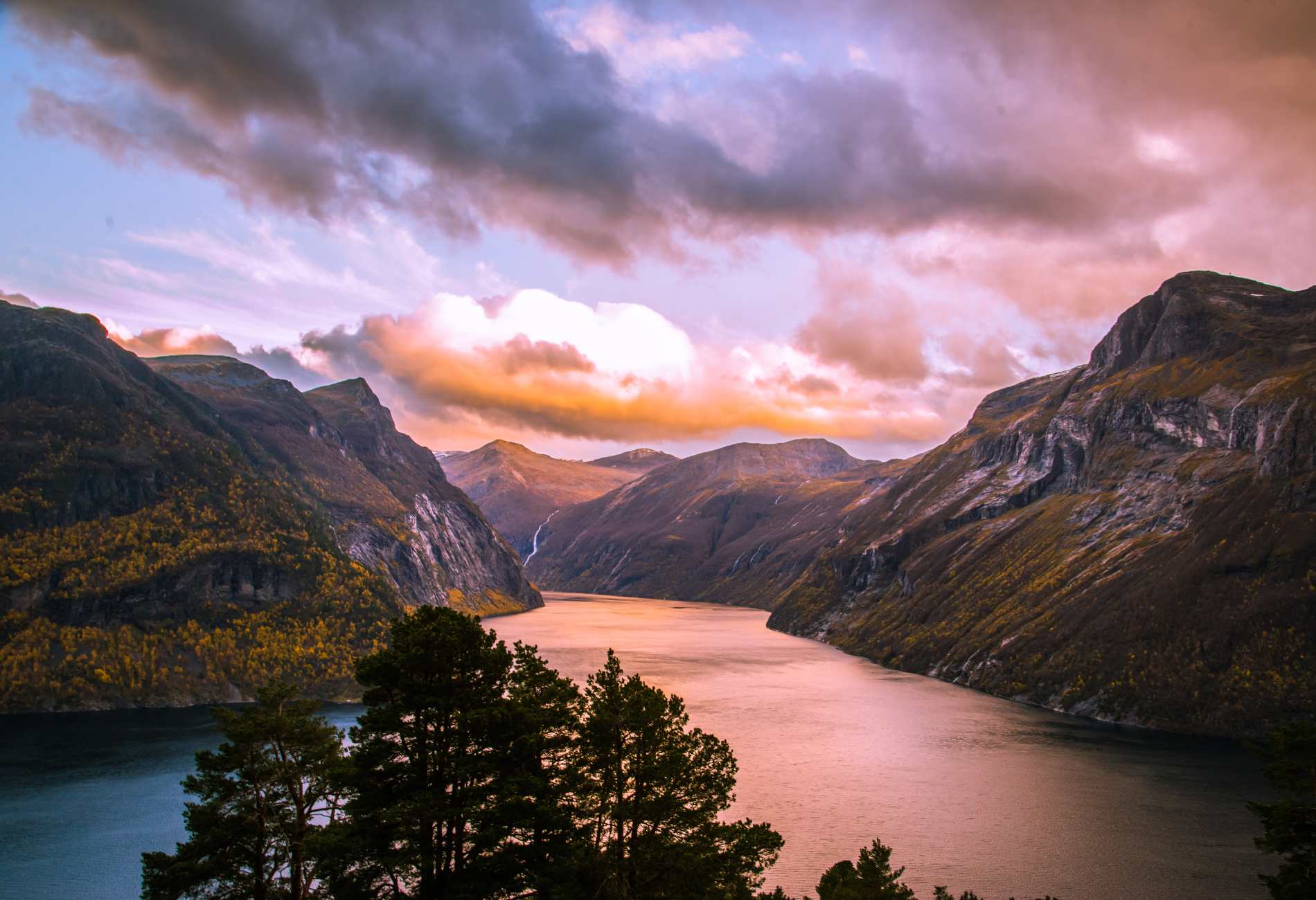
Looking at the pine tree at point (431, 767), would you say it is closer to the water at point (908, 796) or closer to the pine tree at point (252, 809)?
the pine tree at point (252, 809)

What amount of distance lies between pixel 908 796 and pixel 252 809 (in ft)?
259

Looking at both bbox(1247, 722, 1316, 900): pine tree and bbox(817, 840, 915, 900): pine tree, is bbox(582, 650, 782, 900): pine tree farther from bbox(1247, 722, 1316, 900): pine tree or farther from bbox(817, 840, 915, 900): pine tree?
bbox(1247, 722, 1316, 900): pine tree

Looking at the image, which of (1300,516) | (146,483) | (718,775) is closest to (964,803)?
(718,775)

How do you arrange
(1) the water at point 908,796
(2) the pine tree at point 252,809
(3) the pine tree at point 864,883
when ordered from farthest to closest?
(1) the water at point 908,796, (3) the pine tree at point 864,883, (2) the pine tree at point 252,809

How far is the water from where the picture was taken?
71.9 m

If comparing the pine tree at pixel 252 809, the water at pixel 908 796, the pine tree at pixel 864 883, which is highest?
the pine tree at pixel 252 809

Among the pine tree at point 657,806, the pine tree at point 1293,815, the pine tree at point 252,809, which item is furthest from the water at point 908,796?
the pine tree at point 252,809

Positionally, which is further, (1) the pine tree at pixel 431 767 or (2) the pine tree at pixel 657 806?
(2) the pine tree at pixel 657 806

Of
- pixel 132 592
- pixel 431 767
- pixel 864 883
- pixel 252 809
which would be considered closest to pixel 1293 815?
pixel 864 883

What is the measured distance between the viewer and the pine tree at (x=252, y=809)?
37.4 metres

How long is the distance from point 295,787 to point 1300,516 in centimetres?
16758

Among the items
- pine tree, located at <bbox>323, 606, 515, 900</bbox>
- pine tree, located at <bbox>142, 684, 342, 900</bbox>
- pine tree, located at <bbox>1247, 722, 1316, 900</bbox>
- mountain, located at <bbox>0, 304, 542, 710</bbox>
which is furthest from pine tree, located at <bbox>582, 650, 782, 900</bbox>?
mountain, located at <bbox>0, 304, 542, 710</bbox>

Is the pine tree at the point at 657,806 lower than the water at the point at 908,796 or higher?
higher

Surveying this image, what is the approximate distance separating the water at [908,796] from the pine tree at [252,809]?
38535 mm
